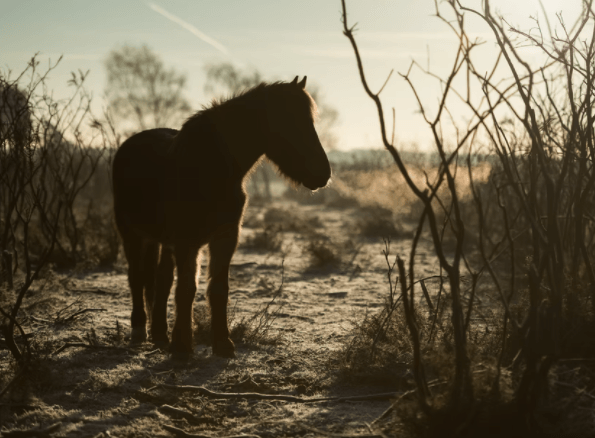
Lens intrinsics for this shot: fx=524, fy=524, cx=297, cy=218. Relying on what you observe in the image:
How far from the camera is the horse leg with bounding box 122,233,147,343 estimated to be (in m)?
4.48

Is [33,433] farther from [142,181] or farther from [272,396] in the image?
[142,181]

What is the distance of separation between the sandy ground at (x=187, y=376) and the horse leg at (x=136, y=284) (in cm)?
12

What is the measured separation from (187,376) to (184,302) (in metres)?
0.60

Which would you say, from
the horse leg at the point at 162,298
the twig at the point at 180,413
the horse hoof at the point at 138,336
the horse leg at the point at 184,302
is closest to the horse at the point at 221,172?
the horse leg at the point at 184,302

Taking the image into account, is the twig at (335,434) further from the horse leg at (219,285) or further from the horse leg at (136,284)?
the horse leg at (136,284)

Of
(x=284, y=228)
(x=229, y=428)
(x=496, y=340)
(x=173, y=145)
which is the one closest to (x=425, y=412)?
(x=229, y=428)

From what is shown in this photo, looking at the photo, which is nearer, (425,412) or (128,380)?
(425,412)

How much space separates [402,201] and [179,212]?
1445cm

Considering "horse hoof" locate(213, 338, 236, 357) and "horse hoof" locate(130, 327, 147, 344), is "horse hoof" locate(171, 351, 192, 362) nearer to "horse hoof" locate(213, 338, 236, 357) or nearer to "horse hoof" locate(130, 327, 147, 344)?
"horse hoof" locate(213, 338, 236, 357)

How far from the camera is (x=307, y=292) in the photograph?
665cm

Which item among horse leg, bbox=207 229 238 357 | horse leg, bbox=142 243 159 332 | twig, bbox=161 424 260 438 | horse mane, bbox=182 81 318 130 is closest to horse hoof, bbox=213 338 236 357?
horse leg, bbox=207 229 238 357

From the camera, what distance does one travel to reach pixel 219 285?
418 cm

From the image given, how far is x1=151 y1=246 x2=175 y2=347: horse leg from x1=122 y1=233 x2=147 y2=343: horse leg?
7.6 inches

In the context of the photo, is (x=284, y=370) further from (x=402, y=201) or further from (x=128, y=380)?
(x=402, y=201)
